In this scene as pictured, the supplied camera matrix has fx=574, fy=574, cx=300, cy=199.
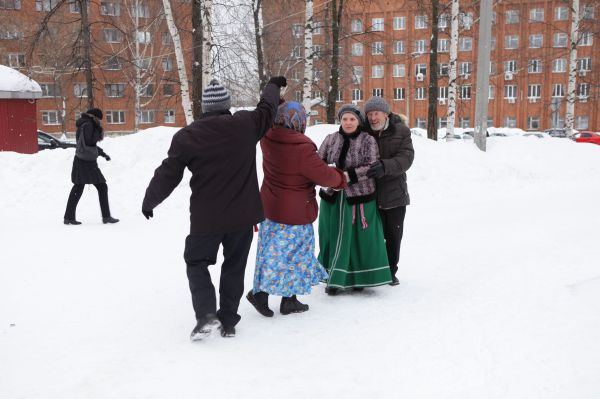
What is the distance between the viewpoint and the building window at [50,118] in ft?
146

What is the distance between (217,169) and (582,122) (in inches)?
1990

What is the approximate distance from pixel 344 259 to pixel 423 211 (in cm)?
458

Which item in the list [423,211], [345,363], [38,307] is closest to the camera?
[345,363]

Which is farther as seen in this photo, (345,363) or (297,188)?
(297,188)

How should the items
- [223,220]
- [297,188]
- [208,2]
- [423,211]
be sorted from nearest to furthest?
[223,220], [297,188], [423,211], [208,2]

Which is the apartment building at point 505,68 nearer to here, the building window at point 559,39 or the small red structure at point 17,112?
the building window at point 559,39

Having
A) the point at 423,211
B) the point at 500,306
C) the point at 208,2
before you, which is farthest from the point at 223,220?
the point at 208,2

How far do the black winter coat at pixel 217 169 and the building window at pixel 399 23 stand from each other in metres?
50.5

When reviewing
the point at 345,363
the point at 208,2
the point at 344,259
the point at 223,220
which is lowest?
the point at 345,363

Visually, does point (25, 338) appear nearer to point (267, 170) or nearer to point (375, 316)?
point (267, 170)

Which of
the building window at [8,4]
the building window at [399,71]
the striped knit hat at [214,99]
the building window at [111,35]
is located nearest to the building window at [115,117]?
the building window at [111,35]

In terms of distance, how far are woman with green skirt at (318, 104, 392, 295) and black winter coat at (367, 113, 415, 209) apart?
15cm

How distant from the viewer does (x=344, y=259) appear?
4531mm

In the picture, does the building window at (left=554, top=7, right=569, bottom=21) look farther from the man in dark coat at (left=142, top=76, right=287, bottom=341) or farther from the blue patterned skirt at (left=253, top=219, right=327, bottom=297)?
the man in dark coat at (left=142, top=76, right=287, bottom=341)
